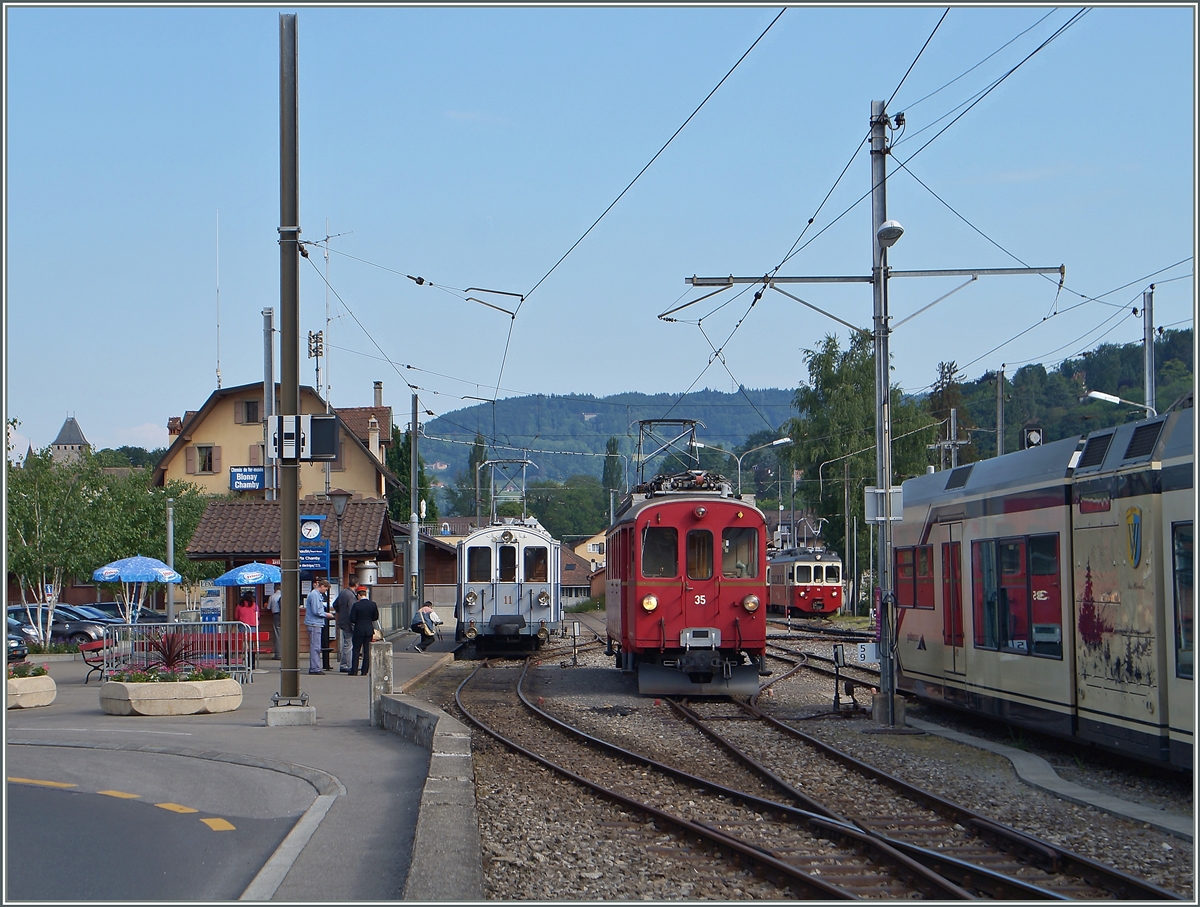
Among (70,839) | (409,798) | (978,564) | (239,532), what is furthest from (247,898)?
(239,532)

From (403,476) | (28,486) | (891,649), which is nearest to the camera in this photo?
(891,649)

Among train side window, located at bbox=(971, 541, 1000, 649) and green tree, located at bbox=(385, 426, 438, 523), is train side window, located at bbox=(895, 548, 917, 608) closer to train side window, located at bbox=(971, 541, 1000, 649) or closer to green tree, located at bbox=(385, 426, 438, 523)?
train side window, located at bbox=(971, 541, 1000, 649)

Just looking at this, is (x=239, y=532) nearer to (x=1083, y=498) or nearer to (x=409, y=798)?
(x=409, y=798)

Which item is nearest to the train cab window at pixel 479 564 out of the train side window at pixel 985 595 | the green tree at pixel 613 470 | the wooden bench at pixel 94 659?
the wooden bench at pixel 94 659

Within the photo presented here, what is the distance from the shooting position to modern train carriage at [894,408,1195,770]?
9.34 m

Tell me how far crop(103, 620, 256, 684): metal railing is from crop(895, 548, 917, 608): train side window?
956 cm

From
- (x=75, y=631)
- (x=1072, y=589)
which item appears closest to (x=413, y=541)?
(x=75, y=631)

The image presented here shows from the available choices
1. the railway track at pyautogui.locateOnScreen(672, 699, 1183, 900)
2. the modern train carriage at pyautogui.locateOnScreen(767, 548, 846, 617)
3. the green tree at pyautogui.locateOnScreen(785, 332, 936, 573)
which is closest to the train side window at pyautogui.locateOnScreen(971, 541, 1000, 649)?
the railway track at pyautogui.locateOnScreen(672, 699, 1183, 900)

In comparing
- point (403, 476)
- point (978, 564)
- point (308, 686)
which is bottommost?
point (308, 686)

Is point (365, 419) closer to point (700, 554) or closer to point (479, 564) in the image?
point (479, 564)

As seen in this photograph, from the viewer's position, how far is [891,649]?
14570 millimetres

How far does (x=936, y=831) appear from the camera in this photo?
8469mm

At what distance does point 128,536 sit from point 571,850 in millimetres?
37430

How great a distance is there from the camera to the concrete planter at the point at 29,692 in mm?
16016
